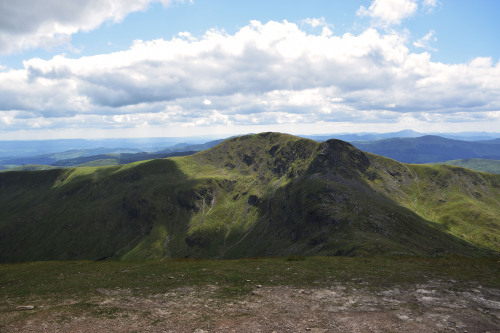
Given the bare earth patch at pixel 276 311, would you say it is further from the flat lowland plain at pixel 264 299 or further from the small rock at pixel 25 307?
the small rock at pixel 25 307

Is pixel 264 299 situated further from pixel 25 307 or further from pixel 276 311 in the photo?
pixel 25 307

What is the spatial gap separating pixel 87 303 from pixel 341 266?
3007 cm

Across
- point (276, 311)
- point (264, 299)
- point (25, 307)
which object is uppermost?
point (276, 311)

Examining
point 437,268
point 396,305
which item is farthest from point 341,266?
point 396,305

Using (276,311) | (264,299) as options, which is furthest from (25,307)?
(276,311)

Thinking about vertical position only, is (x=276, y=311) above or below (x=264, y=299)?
above

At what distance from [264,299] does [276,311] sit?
2886 millimetres

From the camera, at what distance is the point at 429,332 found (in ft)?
55.6

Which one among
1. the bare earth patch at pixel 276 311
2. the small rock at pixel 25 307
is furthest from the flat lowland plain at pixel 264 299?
the small rock at pixel 25 307

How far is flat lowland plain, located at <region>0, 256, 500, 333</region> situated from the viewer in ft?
61.1

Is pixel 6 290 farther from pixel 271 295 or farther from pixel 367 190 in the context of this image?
pixel 367 190

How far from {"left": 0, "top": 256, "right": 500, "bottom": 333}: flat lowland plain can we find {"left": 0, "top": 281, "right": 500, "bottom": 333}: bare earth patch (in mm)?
80

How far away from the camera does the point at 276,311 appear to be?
20.8 metres

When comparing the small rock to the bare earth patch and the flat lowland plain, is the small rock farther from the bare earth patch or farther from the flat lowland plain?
the bare earth patch
